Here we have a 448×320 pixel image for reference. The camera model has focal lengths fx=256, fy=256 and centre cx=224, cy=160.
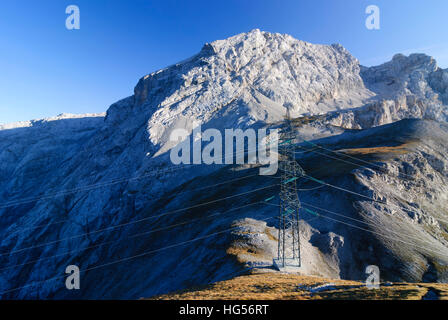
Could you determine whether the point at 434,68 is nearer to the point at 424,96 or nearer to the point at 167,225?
the point at 424,96

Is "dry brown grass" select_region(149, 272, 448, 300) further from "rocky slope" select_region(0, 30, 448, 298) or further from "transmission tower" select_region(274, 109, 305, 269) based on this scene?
"rocky slope" select_region(0, 30, 448, 298)

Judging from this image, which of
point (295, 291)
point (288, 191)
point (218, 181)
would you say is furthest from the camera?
point (218, 181)

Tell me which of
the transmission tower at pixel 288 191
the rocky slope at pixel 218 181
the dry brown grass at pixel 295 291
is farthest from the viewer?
the rocky slope at pixel 218 181

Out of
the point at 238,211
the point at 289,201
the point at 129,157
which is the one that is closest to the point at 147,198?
the point at 129,157

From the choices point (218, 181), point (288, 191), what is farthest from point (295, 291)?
point (218, 181)

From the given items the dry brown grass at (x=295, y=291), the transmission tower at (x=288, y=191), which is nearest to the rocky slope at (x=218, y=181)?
the transmission tower at (x=288, y=191)

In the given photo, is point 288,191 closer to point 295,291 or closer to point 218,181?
point 295,291

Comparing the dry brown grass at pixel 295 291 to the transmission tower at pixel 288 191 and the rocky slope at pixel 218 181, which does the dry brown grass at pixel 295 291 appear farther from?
the rocky slope at pixel 218 181

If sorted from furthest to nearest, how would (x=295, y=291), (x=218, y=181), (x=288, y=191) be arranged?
1. (x=218, y=181)
2. (x=288, y=191)
3. (x=295, y=291)
